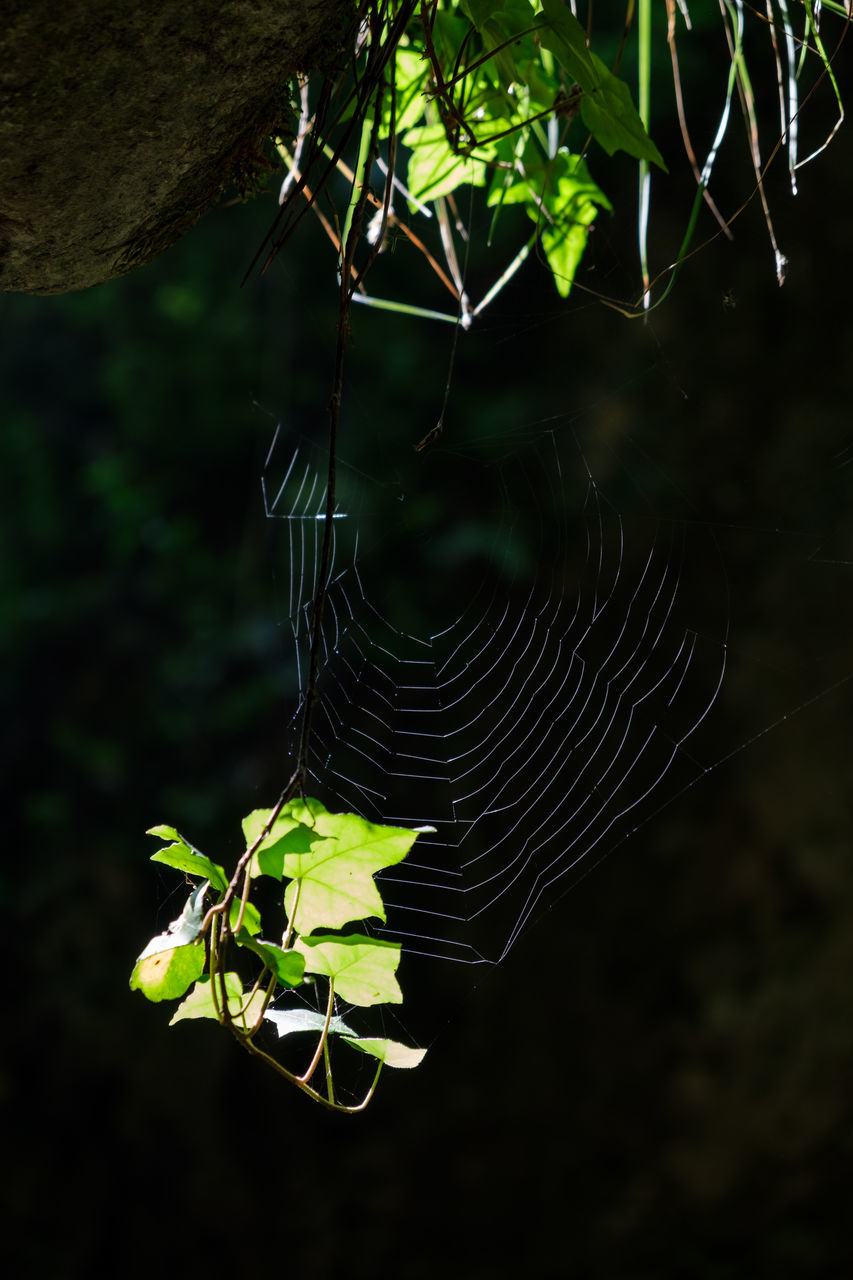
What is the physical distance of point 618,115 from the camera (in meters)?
0.57

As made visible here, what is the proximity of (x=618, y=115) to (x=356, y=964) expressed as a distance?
52 centimetres

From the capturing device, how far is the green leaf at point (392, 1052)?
18.1 inches

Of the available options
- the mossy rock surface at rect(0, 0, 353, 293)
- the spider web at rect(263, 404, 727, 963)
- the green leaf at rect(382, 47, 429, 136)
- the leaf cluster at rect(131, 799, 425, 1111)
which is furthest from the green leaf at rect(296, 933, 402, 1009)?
the spider web at rect(263, 404, 727, 963)

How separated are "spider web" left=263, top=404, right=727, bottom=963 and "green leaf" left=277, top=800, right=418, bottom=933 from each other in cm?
138

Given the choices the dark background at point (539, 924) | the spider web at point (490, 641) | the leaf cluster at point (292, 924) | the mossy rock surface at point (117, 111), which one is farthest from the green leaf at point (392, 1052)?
the dark background at point (539, 924)

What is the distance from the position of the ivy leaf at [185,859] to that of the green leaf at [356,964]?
0.06 metres

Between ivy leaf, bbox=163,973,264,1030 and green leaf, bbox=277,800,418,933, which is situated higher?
green leaf, bbox=277,800,418,933

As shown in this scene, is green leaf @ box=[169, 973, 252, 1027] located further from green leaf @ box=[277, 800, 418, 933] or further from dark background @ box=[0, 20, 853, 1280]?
dark background @ box=[0, 20, 853, 1280]

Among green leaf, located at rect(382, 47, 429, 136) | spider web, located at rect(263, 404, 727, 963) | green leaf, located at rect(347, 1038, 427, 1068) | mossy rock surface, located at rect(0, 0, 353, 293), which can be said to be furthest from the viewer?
spider web, located at rect(263, 404, 727, 963)

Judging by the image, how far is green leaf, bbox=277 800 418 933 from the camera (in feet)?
1.52

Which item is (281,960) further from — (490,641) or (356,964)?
(490,641)

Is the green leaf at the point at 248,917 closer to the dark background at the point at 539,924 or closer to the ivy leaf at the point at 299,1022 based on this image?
the ivy leaf at the point at 299,1022

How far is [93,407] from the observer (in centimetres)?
241

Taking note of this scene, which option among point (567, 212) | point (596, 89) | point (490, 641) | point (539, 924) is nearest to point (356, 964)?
point (596, 89)
